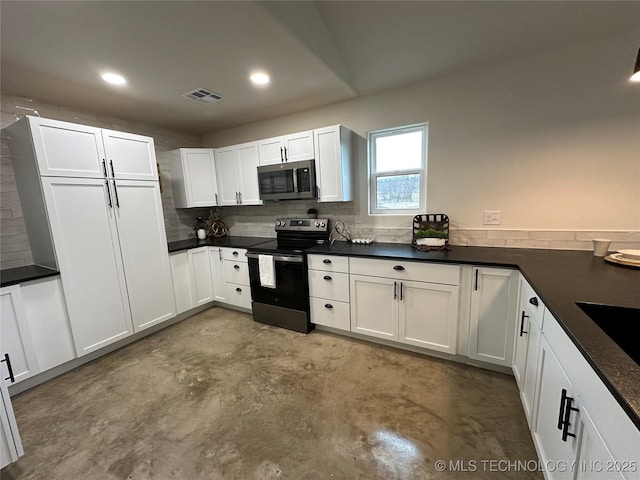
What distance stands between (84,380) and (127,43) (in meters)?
2.62

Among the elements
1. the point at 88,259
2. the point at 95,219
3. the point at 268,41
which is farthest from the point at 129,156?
the point at 268,41

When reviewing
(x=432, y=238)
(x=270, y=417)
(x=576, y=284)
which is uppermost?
(x=432, y=238)

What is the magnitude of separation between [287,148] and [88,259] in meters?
2.18

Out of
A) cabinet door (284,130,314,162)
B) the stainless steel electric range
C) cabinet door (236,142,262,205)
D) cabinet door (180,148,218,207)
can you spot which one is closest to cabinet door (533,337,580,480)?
the stainless steel electric range

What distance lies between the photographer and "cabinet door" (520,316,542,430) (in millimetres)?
1384

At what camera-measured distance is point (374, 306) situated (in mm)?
2414

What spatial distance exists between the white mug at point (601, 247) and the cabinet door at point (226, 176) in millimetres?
3595

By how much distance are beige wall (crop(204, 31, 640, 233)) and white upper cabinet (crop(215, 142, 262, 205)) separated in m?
1.52

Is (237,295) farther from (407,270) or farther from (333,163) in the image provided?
(407,270)

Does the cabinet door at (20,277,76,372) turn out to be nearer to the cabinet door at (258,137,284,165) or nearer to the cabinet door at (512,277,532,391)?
the cabinet door at (258,137,284,165)

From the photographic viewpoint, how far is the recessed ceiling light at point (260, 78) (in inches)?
85.1

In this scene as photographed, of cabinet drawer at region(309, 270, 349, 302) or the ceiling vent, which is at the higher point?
the ceiling vent

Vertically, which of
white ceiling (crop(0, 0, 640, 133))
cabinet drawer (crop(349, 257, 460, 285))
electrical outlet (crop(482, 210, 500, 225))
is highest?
white ceiling (crop(0, 0, 640, 133))

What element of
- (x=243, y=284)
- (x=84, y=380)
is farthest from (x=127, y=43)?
(x=84, y=380)
